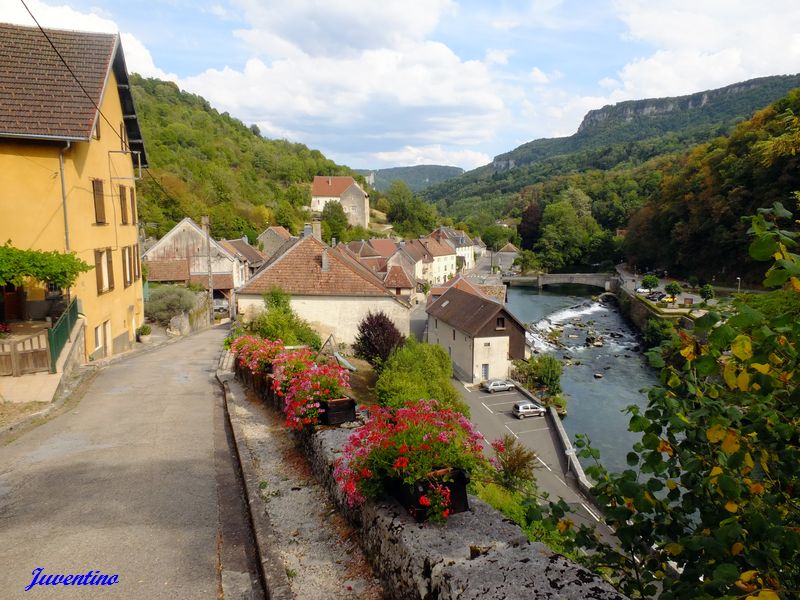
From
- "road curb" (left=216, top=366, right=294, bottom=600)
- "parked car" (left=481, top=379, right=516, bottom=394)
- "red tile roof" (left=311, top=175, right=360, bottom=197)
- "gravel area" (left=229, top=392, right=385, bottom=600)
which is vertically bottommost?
"parked car" (left=481, top=379, right=516, bottom=394)

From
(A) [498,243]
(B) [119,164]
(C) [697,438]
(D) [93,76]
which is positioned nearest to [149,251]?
(B) [119,164]

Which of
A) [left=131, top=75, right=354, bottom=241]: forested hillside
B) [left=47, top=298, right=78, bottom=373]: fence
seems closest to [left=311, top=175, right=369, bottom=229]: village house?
[left=131, top=75, right=354, bottom=241]: forested hillside

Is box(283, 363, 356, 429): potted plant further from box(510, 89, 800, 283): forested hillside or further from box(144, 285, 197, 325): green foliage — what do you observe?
box(510, 89, 800, 283): forested hillside

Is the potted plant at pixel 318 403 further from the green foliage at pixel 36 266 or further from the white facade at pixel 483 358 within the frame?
the white facade at pixel 483 358

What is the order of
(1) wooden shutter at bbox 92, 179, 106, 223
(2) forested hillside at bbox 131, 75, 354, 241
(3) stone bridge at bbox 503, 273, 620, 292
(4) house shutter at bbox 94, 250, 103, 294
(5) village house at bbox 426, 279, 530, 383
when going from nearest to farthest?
(1) wooden shutter at bbox 92, 179, 106, 223 < (4) house shutter at bbox 94, 250, 103, 294 < (5) village house at bbox 426, 279, 530, 383 < (2) forested hillside at bbox 131, 75, 354, 241 < (3) stone bridge at bbox 503, 273, 620, 292

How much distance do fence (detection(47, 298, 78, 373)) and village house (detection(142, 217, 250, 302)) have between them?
2677cm

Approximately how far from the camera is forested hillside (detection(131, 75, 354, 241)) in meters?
61.4

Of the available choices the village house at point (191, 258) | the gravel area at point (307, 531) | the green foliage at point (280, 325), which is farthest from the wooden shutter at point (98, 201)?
the village house at point (191, 258)

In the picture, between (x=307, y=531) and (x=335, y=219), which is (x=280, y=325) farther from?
(x=335, y=219)

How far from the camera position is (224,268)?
43.7 m

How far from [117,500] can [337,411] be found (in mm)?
3028

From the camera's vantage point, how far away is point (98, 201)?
17.0 meters

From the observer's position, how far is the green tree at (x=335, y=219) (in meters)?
86.1

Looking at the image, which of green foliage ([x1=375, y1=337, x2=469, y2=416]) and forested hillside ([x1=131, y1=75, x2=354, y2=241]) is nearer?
green foliage ([x1=375, y1=337, x2=469, y2=416])
